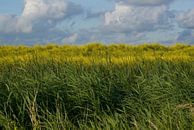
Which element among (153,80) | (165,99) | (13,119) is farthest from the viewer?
(153,80)

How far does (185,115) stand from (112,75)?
9.79 feet

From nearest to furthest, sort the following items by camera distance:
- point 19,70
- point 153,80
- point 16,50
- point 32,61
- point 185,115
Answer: point 185,115 < point 153,80 < point 19,70 < point 32,61 < point 16,50

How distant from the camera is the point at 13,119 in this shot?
8305 millimetres

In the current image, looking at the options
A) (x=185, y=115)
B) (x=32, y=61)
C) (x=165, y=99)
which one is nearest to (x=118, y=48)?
(x=32, y=61)

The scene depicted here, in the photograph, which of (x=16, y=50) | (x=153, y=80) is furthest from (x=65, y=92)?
(x=16, y=50)

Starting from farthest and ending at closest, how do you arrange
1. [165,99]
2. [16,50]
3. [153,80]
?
[16,50] < [153,80] < [165,99]

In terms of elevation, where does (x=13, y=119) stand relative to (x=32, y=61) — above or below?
below

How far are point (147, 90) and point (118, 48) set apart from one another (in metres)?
19.8

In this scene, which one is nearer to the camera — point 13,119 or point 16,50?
point 13,119

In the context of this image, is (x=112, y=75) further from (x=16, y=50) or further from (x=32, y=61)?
(x=16, y=50)

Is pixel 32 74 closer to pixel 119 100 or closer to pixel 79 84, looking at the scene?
pixel 79 84

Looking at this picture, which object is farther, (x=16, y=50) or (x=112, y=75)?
(x=16, y=50)

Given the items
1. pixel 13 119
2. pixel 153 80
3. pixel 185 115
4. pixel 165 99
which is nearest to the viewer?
pixel 185 115

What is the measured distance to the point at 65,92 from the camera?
919 centimetres
